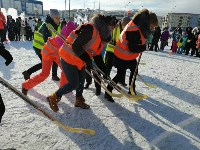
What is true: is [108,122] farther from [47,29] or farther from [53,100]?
[47,29]

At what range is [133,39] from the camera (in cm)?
388

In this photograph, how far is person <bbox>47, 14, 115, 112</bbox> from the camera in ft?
10.4

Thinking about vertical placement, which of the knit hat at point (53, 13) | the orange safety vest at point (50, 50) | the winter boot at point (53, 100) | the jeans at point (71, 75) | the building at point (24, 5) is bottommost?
the winter boot at point (53, 100)

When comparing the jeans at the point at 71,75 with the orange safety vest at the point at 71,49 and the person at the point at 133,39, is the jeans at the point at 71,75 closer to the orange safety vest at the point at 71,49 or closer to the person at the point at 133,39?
the orange safety vest at the point at 71,49

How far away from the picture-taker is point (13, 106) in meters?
3.89

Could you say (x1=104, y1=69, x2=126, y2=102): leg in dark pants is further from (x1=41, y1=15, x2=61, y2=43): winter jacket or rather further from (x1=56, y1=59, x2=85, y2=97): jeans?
(x1=41, y1=15, x2=61, y2=43): winter jacket

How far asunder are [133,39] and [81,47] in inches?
41.0

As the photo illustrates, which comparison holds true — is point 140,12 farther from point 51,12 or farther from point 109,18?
point 51,12

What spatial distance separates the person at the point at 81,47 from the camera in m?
3.16

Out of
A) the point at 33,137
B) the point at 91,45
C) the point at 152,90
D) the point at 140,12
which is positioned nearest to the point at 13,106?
the point at 33,137

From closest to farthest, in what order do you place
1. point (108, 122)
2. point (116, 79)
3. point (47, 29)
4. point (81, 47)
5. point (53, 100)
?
1. point (81, 47)
2. point (108, 122)
3. point (53, 100)
4. point (116, 79)
5. point (47, 29)

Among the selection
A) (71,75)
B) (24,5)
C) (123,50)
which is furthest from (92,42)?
(24,5)

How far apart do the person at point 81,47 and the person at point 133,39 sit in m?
0.51

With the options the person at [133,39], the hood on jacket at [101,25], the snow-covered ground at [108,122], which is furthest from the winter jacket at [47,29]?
the hood on jacket at [101,25]
